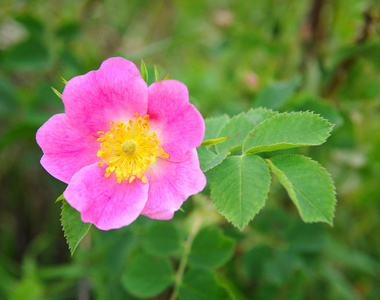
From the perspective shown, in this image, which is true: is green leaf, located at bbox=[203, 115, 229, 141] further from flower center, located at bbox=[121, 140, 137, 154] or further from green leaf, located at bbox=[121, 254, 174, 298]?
green leaf, located at bbox=[121, 254, 174, 298]

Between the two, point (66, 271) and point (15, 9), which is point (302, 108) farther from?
point (15, 9)

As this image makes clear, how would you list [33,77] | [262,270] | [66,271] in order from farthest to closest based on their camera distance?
[33,77] < [66,271] < [262,270]

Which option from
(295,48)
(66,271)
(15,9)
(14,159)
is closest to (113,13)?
(15,9)

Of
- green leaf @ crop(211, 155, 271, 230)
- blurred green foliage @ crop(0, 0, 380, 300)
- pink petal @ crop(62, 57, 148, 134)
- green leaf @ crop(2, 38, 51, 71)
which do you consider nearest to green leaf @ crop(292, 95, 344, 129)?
blurred green foliage @ crop(0, 0, 380, 300)

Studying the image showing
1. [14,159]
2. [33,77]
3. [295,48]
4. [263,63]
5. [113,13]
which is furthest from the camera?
[113,13]

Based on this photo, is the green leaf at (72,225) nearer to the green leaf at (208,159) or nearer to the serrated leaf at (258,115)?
the green leaf at (208,159)

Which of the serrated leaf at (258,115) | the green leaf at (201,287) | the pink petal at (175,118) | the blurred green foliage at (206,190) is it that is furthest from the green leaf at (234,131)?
the green leaf at (201,287)

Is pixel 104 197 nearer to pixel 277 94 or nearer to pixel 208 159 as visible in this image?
pixel 208 159
